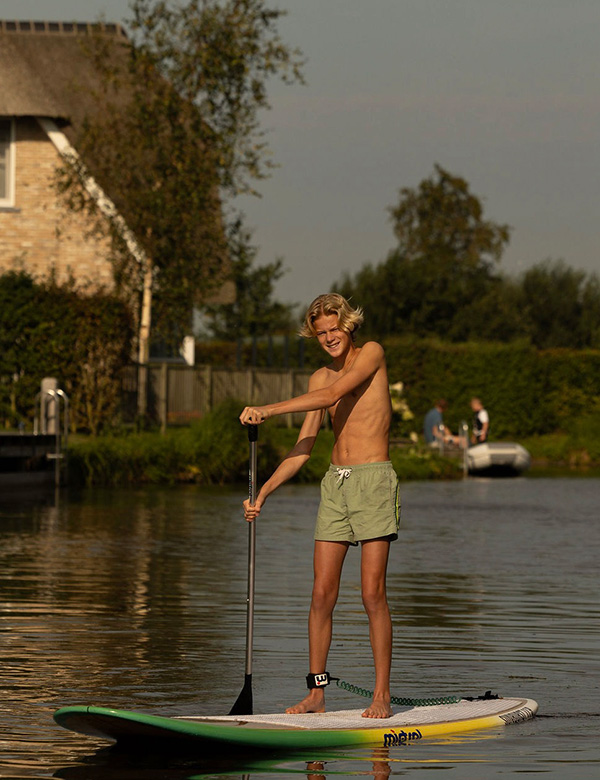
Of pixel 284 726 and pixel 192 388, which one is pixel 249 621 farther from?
pixel 192 388

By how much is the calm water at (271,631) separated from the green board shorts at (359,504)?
1022 millimetres

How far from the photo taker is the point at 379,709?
809cm

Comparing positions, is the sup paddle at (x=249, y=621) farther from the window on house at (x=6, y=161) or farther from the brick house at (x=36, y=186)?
the window on house at (x=6, y=161)

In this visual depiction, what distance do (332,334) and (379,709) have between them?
1803 mm

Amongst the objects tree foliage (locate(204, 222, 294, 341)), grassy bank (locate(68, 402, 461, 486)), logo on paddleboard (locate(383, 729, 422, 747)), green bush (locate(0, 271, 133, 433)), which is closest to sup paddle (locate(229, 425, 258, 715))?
logo on paddleboard (locate(383, 729, 422, 747))

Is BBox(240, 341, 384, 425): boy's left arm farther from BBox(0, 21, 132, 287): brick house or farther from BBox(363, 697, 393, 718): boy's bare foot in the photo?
BBox(0, 21, 132, 287): brick house

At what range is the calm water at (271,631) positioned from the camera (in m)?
7.61

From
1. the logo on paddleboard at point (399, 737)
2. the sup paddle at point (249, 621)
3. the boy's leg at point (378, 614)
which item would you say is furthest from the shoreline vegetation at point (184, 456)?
the logo on paddleboard at point (399, 737)

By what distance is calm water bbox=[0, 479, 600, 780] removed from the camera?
761 centimetres

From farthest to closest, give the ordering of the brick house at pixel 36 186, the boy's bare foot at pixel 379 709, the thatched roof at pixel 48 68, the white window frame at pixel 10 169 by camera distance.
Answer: the white window frame at pixel 10 169, the brick house at pixel 36 186, the thatched roof at pixel 48 68, the boy's bare foot at pixel 379 709

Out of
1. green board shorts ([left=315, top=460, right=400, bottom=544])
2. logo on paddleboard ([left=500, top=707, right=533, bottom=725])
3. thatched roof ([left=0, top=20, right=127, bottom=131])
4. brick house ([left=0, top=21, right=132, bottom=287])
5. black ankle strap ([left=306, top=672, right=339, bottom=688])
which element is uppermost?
thatched roof ([left=0, top=20, right=127, bottom=131])

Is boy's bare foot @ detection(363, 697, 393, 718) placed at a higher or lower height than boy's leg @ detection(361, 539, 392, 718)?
lower

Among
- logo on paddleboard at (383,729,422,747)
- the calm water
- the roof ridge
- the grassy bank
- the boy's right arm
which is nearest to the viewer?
the calm water

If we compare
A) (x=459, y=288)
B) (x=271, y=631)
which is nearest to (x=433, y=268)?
(x=459, y=288)
